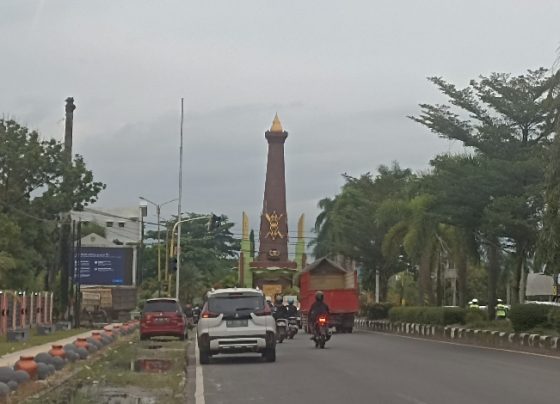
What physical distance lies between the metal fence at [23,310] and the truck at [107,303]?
7.26m

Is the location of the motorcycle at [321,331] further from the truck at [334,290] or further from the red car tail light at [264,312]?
the truck at [334,290]

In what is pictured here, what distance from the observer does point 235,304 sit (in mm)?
23531

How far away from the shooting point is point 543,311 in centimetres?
3088

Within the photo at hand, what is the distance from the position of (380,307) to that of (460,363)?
34.0 m

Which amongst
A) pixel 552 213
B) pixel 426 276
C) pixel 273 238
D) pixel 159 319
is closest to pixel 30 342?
pixel 159 319

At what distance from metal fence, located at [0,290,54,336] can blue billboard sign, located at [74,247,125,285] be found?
17801mm

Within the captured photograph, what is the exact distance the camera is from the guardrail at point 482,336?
28.4 m

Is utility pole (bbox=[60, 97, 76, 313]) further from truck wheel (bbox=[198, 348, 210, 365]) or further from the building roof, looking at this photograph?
truck wheel (bbox=[198, 348, 210, 365])

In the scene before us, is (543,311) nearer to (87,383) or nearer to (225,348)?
(225,348)

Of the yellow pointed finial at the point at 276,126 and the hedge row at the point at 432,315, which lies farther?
the yellow pointed finial at the point at 276,126

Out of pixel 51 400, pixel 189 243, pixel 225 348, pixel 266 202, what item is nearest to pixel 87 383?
pixel 51 400

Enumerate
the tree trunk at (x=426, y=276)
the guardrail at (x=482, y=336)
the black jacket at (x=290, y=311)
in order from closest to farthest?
the guardrail at (x=482, y=336) < the black jacket at (x=290, y=311) < the tree trunk at (x=426, y=276)

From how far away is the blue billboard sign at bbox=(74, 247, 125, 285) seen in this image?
65.1 m

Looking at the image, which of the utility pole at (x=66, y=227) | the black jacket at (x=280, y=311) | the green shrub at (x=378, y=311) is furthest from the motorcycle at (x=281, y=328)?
the green shrub at (x=378, y=311)
